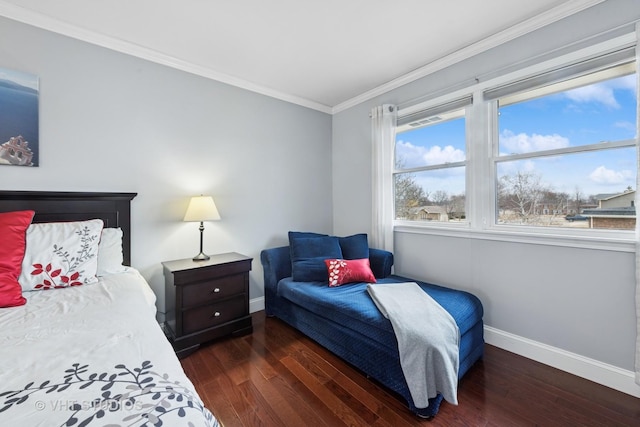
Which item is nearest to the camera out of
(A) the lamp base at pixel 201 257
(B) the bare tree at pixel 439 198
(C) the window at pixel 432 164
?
(A) the lamp base at pixel 201 257

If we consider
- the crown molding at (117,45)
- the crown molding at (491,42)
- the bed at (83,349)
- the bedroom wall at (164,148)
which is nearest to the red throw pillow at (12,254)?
the bed at (83,349)

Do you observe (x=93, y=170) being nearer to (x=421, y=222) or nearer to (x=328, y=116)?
(x=328, y=116)

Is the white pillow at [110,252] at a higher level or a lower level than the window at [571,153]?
lower

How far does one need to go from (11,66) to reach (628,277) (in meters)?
4.36

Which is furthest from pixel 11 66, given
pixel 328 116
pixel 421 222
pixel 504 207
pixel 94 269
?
pixel 504 207

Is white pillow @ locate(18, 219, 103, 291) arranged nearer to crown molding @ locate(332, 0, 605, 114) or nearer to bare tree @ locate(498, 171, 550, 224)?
crown molding @ locate(332, 0, 605, 114)

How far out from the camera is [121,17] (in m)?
1.95

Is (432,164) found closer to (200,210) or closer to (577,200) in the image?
(577,200)

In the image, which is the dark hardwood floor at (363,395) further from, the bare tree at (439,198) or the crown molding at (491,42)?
the crown molding at (491,42)

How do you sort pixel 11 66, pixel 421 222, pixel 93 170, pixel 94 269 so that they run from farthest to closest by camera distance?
pixel 421 222, pixel 93 170, pixel 11 66, pixel 94 269

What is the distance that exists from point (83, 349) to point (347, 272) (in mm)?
1888

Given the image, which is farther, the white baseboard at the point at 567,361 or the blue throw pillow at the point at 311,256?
the blue throw pillow at the point at 311,256

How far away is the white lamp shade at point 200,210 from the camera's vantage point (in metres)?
2.35

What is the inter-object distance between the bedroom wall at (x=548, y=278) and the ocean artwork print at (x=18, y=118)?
3.16m
